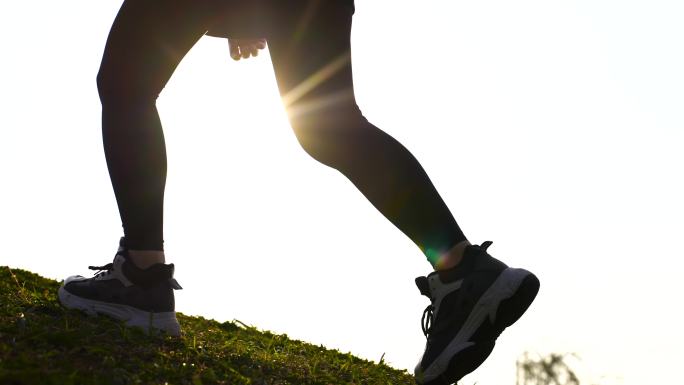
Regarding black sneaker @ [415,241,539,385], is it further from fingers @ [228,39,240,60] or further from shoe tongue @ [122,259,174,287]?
fingers @ [228,39,240,60]

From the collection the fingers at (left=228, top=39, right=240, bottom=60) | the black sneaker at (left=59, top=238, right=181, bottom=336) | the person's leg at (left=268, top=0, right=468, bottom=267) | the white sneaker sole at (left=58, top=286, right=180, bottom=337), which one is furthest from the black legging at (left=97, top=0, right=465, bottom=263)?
the fingers at (left=228, top=39, right=240, bottom=60)

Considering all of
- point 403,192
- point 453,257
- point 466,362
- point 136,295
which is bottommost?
point 466,362

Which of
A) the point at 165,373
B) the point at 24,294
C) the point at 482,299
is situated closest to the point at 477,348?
the point at 482,299

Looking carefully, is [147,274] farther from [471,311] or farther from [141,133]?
[471,311]

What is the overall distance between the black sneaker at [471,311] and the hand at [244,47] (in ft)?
4.76

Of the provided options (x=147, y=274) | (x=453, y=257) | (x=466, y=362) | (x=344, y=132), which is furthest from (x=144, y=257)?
(x=466, y=362)

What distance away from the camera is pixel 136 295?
3.01 metres

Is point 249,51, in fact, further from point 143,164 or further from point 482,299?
point 482,299

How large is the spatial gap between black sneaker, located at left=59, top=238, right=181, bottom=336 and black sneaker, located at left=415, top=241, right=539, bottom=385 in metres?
1.11

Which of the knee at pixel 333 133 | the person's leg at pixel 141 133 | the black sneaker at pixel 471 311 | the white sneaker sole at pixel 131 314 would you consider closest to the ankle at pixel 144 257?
the person's leg at pixel 141 133

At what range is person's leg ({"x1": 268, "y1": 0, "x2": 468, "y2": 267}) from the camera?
2688 mm

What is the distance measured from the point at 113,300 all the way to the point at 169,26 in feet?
3.94

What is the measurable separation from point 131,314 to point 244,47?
4.46 ft

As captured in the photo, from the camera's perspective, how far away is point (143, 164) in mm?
2912
